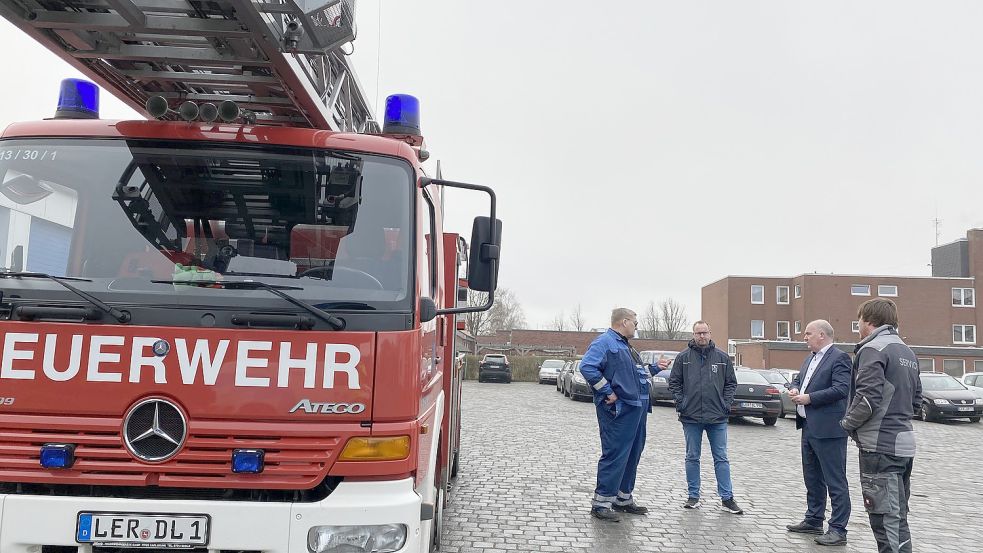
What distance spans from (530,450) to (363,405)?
8429 millimetres

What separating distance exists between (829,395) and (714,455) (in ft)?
4.76

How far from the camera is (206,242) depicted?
3.38 metres

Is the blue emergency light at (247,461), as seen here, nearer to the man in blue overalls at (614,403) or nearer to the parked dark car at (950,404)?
the man in blue overalls at (614,403)

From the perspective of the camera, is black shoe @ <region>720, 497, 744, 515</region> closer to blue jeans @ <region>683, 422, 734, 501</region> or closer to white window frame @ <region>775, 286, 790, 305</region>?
blue jeans @ <region>683, 422, 734, 501</region>

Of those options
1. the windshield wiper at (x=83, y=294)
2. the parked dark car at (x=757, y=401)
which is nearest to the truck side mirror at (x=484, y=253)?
the windshield wiper at (x=83, y=294)

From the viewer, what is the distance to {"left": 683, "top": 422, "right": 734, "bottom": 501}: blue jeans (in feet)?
23.4

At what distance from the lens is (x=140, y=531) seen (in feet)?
9.59

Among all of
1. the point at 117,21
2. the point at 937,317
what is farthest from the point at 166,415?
the point at 937,317

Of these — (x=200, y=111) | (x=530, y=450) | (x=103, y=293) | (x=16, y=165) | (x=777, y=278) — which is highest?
(x=777, y=278)

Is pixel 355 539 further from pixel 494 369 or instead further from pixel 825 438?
pixel 494 369

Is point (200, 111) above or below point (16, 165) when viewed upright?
above

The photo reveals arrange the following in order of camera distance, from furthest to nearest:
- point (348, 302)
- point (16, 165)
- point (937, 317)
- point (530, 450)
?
1. point (937, 317)
2. point (530, 450)
3. point (16, 165)
4. point (348, 302)

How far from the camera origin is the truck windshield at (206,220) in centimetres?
324

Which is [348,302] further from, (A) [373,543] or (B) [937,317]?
(B) [937,317]
